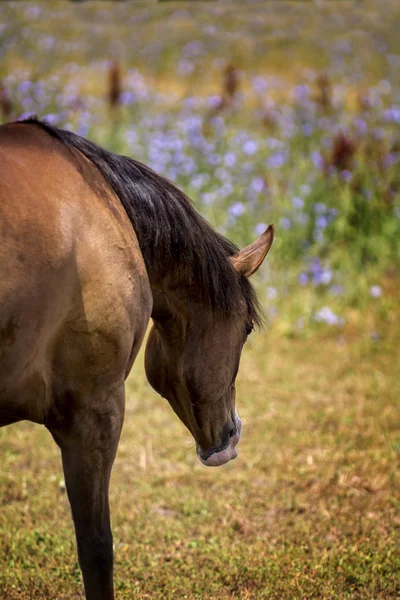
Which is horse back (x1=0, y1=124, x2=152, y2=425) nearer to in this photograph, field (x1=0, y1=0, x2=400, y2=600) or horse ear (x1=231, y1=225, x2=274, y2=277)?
horse ear (x1=231, y1=225, x2=274, y2=277)

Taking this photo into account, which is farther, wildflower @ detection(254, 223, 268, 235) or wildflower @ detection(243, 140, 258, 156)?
wildflower @ detection(243, 140, 258, 156)

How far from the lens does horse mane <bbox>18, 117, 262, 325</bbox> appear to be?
2137 millimetres

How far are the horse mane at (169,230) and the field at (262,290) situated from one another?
1203mm

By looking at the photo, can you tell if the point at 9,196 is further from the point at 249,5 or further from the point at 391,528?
the point at 249,5

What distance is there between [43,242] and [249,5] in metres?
5.64

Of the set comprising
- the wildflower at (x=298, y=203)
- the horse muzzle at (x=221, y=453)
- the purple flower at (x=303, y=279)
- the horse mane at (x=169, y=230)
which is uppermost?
the horse mane at (x=169, y=230)

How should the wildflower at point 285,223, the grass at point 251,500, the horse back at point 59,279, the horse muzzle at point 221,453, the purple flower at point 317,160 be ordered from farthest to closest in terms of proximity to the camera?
1. the purple flower at point 317,160
2. the wildflower at point 285,223
3. the grass at point 251,500
4. the horse muzzle at point 221,453
5. the horse back at point 59,279

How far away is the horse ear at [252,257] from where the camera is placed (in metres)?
2.40

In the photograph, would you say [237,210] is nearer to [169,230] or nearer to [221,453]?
[221,453]

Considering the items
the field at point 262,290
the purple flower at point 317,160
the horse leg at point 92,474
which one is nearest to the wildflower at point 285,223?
the field at point 262,290

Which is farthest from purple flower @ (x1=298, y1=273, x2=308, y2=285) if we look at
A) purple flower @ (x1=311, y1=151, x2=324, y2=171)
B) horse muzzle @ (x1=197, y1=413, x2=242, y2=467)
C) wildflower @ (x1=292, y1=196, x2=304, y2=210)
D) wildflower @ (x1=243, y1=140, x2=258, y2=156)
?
horse muzzle @ (x1=197, y1=413, x2=242, y2=467)

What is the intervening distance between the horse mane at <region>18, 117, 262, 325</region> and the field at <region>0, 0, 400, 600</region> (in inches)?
47.4

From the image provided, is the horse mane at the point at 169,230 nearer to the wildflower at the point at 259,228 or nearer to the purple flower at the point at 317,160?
the wildflower at the point at 259,228

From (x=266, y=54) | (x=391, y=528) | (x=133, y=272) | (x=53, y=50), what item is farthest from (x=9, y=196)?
(x=266, y=54)
